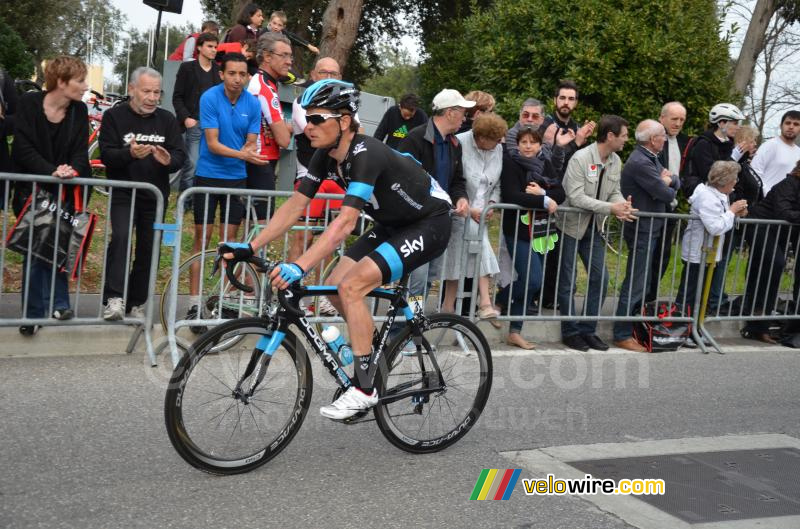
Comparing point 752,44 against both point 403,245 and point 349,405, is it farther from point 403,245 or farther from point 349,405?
point 349,405

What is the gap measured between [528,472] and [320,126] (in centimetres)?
225

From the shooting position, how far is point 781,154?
10211mm

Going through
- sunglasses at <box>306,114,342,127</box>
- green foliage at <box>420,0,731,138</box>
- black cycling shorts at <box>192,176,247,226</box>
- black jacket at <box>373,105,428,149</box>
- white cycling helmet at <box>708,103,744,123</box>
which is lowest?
black cycling shorts at <box>192,176,247,226</box>

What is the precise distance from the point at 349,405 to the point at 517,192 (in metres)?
3.80

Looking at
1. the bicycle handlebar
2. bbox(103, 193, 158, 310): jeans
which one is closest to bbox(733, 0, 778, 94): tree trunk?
bbox(103, 193, 158, 310): jeans

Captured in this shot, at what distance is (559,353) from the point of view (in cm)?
837

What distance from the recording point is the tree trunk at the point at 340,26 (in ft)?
52.5

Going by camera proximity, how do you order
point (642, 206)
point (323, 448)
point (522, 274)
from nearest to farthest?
point (323, 448) < point (522, 274) < point (642, 206)

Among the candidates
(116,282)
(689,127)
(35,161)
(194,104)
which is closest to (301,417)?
(116,282)

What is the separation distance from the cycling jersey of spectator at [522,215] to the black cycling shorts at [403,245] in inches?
113

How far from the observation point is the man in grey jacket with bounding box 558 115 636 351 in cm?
855

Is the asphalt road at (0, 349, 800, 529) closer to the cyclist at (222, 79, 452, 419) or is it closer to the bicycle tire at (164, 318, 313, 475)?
the bicycle tire at (164, 318, 313, 475)

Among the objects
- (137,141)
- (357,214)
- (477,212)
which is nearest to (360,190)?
(357,214)

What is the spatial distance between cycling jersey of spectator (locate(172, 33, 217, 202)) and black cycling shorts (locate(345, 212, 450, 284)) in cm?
435
